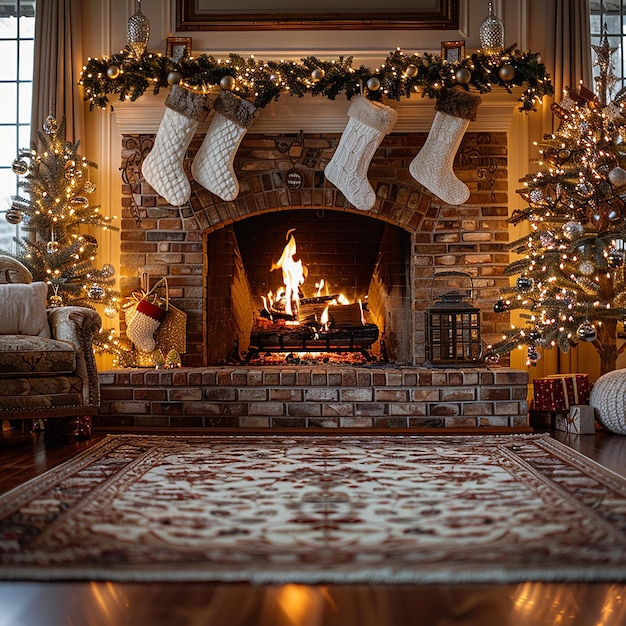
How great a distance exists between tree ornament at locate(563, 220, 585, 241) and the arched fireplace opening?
1.02 metres

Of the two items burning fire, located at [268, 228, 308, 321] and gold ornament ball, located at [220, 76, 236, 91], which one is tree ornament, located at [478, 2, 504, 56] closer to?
gold ornament ball, located at [220, 76, 236, 91]

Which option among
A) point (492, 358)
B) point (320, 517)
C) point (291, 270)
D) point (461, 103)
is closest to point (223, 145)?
point (291, 270)

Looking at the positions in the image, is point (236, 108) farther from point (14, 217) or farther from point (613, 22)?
point (613, 22)

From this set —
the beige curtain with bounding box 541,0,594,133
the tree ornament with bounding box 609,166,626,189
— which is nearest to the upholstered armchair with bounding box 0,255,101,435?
the tree ornament with bounding box 609,166,626,189

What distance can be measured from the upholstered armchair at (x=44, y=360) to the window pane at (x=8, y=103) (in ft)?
5.73

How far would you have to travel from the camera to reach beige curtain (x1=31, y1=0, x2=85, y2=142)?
15.3 feet

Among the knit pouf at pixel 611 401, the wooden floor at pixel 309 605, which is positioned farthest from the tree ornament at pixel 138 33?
the wooden floor at pixel 309 605

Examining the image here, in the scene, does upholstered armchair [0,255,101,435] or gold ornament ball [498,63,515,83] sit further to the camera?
gold ornament ball [498,63,515,83]

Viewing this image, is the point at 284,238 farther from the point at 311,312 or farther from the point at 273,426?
the point at 273,426

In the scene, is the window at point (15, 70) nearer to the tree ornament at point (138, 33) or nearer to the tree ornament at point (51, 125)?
the tree ornament at point (51, 125)

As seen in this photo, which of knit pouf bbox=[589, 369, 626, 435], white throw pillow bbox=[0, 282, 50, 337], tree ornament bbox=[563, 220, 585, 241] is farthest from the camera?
tree ornament bbox=[563, 220, 585, 241]

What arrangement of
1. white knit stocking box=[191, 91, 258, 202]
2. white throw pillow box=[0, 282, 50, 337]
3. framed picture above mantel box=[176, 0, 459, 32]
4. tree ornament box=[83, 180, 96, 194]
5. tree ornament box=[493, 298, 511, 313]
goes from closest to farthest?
white throw pillow box=[0, 282, 50, 337] → tree ornament box=[493, 298, 511, 313] → white knit stocking box=[191, 91, 258, 202] → tree ornament box=[83, 180, 96, 194] → framed picture above mantel box=[176, 0, 459, 32]

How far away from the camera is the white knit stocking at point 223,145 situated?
4355 millimetres

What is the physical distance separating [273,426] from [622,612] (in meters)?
2.74
